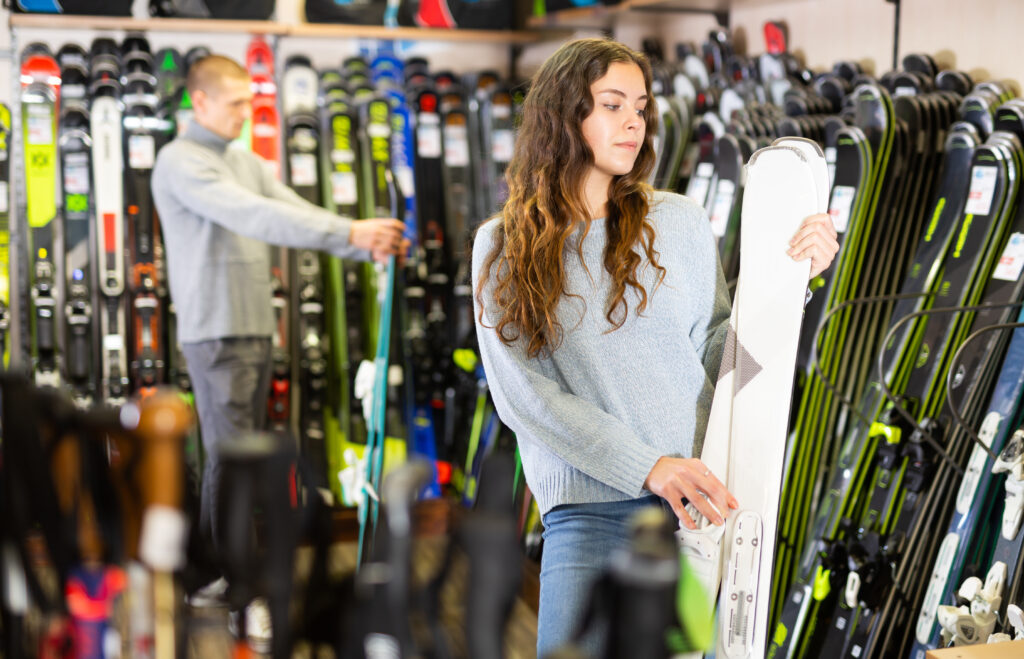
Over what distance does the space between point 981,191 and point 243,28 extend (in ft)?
10.1

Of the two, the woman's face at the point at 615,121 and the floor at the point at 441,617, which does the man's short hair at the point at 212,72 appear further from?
the floor at the point at 441,617

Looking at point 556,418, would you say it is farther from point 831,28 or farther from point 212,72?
point 831,28

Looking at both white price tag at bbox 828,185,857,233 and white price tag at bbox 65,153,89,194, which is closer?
white price tag at bbox 828,185,857,233

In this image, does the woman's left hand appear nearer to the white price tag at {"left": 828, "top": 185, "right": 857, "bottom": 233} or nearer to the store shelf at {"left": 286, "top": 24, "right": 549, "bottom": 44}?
the white price tag at {"left": 828, "top": 185, "right": 857, "bottom": 233}

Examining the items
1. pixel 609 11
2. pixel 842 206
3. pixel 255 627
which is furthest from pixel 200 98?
pixel 255 627

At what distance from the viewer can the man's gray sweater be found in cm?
295

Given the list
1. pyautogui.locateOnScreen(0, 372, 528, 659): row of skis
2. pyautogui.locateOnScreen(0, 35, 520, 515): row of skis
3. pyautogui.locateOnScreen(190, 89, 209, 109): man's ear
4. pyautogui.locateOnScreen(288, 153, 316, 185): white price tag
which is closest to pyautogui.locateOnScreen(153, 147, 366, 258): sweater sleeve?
pyautogui.locateOnScreen(190, 89, 209, 109): man's ear

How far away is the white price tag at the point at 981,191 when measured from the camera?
7.50 ft

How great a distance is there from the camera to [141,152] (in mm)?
3971

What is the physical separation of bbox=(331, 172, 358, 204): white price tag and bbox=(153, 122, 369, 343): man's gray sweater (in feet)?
2.82

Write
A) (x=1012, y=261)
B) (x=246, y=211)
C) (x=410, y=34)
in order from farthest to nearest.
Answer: (x=410, y=34) < (x=246, y=211) < (x=1012, y=261)

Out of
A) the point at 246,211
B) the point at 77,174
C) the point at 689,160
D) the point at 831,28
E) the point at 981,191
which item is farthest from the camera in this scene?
the point at 77,174

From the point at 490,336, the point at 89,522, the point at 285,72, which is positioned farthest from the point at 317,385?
the point at 89,522

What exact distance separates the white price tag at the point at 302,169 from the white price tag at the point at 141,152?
0.53 meters
